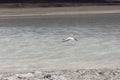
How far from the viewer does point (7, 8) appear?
29.6m

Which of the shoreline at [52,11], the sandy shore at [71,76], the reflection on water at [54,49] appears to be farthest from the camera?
the shoreline at [52,11]

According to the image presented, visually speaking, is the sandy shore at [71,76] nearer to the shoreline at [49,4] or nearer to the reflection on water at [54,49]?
the reflection on water at [54,49]

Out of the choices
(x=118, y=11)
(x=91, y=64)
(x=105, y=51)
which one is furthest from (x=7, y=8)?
(x=91, y=64)

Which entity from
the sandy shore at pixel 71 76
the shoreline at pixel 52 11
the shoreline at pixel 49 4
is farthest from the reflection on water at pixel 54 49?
the shoreline at pixel 49 4

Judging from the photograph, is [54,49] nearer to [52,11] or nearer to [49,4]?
[52,11]

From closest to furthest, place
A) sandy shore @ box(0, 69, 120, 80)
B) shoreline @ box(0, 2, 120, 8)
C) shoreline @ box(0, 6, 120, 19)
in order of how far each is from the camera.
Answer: sandy shore @ box(0, 69, 120, 80) → shoreline @ box(0, 6, 120, 19) → shoreline @ box(0, 2, 120, 8)

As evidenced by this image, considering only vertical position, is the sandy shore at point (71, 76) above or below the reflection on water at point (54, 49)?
below

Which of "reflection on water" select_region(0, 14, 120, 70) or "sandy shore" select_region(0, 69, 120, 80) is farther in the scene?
"reflection on water" select_region(0, 14, 120, 70)

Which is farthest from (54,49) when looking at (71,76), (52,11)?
(52,11)

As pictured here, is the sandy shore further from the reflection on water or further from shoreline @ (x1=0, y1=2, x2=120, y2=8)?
shoreline @ (x1=0, y1=2, x2=120, y2=8)

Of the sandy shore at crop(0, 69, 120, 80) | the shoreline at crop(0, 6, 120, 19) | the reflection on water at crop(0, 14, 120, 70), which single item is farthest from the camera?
the shoreline at crop(0, 6, 120, 19)

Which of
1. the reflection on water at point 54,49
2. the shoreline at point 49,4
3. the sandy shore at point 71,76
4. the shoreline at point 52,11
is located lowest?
the sandy shore at point 71,76

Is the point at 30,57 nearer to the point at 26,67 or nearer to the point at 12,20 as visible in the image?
Result: the point at 26,67

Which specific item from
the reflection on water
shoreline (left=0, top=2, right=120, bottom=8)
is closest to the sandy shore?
the reflection on water
